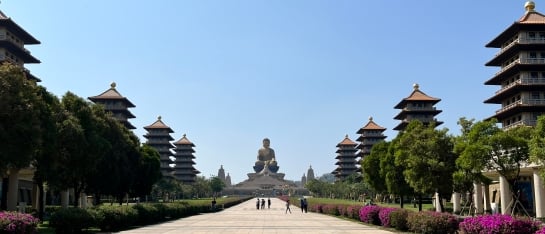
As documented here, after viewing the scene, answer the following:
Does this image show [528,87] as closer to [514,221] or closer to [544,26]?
[544,26]

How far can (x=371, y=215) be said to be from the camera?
109 feet

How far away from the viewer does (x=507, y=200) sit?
149 feet

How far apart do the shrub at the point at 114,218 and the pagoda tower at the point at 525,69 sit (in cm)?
4460

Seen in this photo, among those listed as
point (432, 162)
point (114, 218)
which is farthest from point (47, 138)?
point (432, 162)

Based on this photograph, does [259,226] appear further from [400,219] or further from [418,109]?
[418,109]

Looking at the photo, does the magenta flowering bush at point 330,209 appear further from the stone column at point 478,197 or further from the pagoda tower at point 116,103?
the pagoda tower at point 116,103

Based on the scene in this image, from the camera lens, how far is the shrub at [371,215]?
33000 mm

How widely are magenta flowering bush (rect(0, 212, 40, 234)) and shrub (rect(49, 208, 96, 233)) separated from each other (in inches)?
213

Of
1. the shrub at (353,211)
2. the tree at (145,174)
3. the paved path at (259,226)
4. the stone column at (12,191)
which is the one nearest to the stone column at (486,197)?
the shrub at (353,211)

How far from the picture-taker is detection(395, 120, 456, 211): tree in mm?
36594

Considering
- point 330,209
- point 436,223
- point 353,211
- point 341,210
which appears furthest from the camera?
point 330,209

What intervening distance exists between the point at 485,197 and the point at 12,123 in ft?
165

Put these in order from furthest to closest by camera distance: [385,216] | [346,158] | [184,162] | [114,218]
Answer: [346,158] → [184,162] → [385,216] → [114,218]

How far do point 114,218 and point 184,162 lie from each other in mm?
129307
